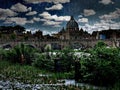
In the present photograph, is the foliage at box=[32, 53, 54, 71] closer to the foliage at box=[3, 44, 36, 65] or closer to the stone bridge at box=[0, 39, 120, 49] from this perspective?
the foliage at box=[3, 44, 36, 65]

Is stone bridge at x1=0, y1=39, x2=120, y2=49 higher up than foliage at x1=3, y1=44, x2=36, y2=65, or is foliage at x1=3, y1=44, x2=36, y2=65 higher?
foliage at x1=3, y1=44, x2=36, y2=65

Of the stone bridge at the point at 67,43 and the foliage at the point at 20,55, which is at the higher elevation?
the foliage at the point at 20,55

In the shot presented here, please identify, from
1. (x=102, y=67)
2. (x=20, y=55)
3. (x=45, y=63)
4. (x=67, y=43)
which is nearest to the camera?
(x=102, y=67)

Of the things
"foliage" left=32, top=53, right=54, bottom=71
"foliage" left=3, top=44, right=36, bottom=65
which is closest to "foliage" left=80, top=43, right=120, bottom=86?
"foliage" left=32, top=53, right=54, bottom=71

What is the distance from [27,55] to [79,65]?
37.9 ft

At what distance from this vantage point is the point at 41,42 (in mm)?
99062

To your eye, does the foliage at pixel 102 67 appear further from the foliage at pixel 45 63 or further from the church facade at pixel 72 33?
the church facade at pixel 72 33

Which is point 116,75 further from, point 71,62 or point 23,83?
point 71,62

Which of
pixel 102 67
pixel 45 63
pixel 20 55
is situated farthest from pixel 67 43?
pixel 102 67

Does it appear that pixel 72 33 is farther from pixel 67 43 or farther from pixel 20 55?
pixel 20 55

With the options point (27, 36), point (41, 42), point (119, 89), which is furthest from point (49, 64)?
point (27, 36)

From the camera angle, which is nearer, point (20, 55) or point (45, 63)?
point (45, 63)

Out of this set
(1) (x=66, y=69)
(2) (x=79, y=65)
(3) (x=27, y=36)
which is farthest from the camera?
(3) (x=27, y=36)

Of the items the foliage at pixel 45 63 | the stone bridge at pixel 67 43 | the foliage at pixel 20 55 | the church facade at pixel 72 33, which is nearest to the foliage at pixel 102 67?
the foliage at pixel 45 63
